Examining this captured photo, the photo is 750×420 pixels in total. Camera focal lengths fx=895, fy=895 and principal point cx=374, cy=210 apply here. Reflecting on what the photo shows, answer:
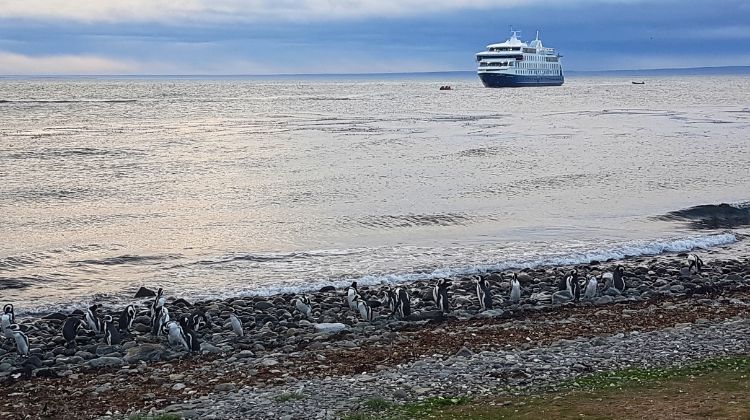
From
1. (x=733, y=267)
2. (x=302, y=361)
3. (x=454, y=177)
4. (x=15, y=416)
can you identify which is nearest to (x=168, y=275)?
(x=302, y=361)

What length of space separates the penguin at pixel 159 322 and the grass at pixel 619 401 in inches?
209

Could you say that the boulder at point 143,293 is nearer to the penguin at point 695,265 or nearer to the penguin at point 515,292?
the penguin at point 515,292

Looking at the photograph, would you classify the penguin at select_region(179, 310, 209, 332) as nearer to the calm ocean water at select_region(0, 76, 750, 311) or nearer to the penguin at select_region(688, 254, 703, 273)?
the calm ocean water at select_region(0, 76, 750, 311)

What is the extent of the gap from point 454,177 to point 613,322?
69.1 ft

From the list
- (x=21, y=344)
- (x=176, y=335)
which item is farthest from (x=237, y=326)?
(x=21, y=344)

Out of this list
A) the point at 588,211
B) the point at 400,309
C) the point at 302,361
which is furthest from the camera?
the point at 588,211

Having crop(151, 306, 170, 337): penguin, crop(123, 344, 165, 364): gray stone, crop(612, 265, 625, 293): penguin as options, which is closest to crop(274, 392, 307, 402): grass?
crop(123, 344, 165, 364): gray stone

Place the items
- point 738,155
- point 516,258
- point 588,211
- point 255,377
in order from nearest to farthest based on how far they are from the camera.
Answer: point 255,377 → point 516,258 → point 588,211 → point 738,155

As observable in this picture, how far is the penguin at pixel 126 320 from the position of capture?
44.2ft

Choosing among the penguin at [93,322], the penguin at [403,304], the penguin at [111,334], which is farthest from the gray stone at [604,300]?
the penguin at [93,322]

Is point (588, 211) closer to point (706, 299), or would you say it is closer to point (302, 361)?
point (706, 299)

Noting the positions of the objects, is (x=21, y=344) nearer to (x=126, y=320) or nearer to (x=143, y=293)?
(x=126, y=320)

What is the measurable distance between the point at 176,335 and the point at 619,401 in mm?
6337

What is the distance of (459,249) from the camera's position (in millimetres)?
20828
